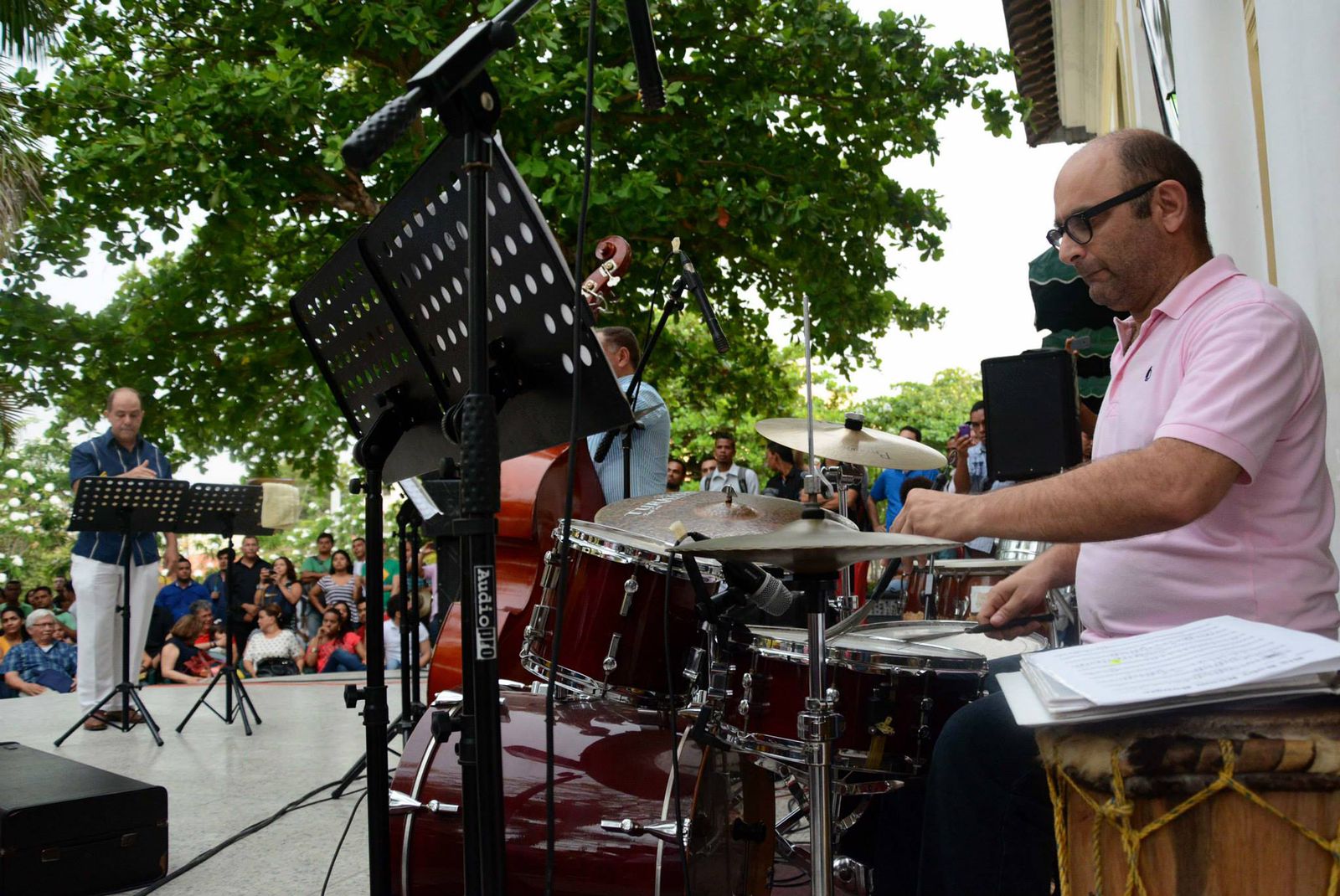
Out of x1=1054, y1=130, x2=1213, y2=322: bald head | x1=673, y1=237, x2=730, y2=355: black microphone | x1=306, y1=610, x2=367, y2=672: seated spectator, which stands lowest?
x1=306, y1=610, x2=367, y2=672: seated spectator

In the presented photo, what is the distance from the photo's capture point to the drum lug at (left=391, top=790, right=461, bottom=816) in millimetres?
3193

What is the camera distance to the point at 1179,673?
56.1 inches

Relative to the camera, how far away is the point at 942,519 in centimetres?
213

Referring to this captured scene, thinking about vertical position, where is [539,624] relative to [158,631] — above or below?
above

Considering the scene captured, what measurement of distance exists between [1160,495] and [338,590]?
1138 centimetres

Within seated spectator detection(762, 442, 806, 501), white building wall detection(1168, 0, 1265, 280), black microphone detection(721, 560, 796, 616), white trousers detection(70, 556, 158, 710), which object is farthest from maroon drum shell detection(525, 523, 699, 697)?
seated spectator detection(762, 442, 806, 501)

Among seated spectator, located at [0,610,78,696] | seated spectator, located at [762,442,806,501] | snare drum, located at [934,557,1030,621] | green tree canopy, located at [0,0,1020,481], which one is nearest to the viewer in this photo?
snare drum, located at [934,557,1030,621]

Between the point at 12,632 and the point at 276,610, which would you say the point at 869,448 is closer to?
the point at 276,610

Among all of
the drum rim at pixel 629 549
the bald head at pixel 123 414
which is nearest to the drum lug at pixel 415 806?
→ the drum rim at pixel 629 549

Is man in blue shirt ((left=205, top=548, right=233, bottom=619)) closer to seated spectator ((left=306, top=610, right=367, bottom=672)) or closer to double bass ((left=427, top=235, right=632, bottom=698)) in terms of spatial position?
seated spectator ((left=306, top=610, right=367, bottom=672))

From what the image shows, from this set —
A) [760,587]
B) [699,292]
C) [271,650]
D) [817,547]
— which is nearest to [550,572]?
[760,587]

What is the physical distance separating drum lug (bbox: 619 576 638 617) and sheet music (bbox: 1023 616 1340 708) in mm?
1810

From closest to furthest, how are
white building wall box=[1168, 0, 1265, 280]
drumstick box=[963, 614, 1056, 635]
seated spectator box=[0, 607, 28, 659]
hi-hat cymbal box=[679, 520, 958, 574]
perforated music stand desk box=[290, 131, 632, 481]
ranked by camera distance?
perforated music stand desk box=[290, 131, 632, 481], hi-hat cymbal box=[679, 520, 958, 574], drumstick box=[963, 614, 1056, 635], white building wall box=[1168, 0, 1265, 280], seated spectator box=[0, 607, 28, 659]

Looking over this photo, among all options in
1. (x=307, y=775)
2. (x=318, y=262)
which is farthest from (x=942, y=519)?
(x=318, y=262)
